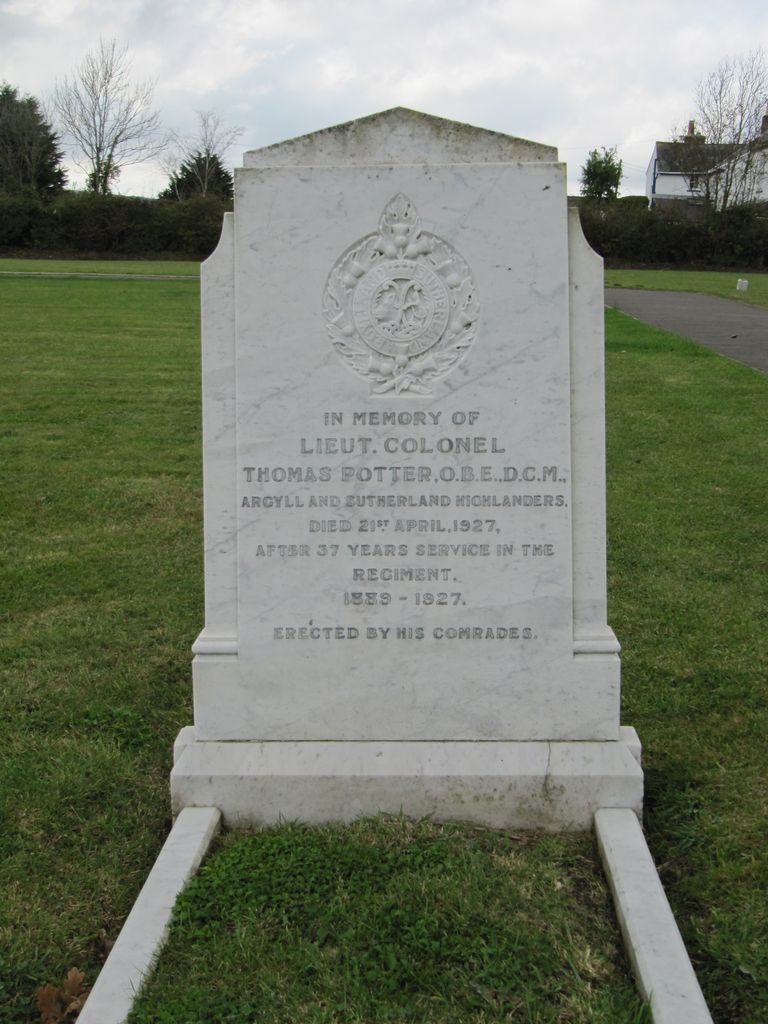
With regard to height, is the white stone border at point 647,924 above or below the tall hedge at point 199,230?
below

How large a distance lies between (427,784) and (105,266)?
30.2m

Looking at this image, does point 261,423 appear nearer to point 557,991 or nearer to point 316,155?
point 316,155

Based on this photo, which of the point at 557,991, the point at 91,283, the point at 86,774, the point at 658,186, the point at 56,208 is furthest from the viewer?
the point at 658,186

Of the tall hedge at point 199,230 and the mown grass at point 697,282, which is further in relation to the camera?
the tall hedge at point 199,230

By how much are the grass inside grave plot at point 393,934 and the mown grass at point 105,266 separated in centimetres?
2495

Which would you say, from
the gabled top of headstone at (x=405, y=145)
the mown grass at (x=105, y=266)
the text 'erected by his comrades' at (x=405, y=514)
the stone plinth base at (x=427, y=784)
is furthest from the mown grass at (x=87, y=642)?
the mown grass at (x=105, y=266)

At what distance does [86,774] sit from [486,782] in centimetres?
148

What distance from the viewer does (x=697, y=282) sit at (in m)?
30.1

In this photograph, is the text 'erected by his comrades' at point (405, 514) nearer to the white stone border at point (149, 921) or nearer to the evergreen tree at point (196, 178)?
the white stone border at point (149, 921)

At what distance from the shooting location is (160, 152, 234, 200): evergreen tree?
46.9 metres

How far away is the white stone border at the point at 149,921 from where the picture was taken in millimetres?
2604

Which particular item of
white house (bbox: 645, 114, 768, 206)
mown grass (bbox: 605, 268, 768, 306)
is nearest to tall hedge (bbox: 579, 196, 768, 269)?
mown grass (bbox: 605, 268, 768, 306)

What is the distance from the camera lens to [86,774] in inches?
151

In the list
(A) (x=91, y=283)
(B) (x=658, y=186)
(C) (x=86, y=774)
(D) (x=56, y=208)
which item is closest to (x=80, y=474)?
(C) (x=86, y=774)
